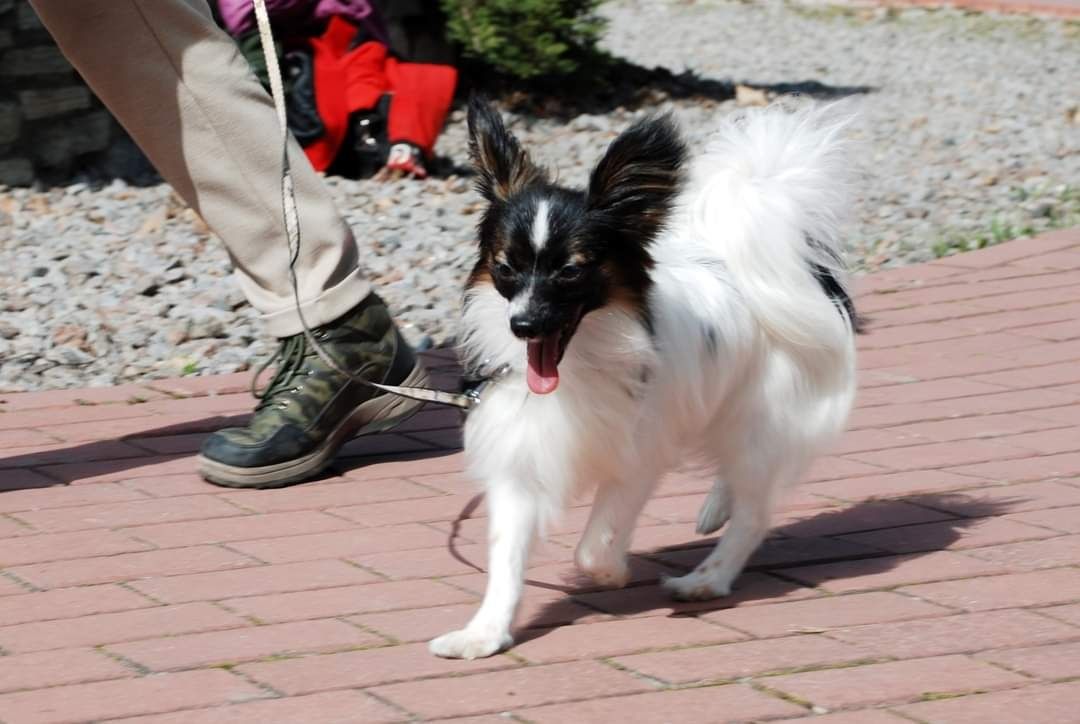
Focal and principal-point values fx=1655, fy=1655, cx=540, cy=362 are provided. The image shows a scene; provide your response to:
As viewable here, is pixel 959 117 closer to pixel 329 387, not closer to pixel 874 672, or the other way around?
pixel 329 387

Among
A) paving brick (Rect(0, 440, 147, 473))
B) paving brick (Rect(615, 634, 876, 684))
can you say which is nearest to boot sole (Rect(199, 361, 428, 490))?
paving brick (Rect(0, 440, 147, 473))

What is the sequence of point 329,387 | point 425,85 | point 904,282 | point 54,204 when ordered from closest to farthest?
1. point 329,387
2. point 904,282
3. point 54,204
4. point 425,85

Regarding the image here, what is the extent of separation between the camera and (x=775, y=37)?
1438 cm

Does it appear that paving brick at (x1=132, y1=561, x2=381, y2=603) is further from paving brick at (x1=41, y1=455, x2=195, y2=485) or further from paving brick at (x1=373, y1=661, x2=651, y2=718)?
paving brick at (x1=41, y1=455, x2=195, y2=485)

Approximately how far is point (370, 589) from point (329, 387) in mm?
1115

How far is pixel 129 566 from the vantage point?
3877 mm

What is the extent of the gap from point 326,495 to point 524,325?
1.51 metres

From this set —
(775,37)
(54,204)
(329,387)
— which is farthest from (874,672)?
(775,37)

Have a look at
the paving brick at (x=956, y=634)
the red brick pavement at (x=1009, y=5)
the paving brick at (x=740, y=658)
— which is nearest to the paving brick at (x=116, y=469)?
the paving brick at (x=740, y=658)

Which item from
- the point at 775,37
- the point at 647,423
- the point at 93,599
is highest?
the point at 775,37

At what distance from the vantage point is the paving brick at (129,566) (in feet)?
12.4

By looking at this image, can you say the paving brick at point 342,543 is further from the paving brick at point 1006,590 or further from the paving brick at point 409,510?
the paving brick at point 1006,590

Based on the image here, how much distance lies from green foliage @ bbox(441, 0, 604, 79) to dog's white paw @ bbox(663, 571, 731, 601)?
684cm

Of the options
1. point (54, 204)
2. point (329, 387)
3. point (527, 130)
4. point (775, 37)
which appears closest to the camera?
point (329, 387)
